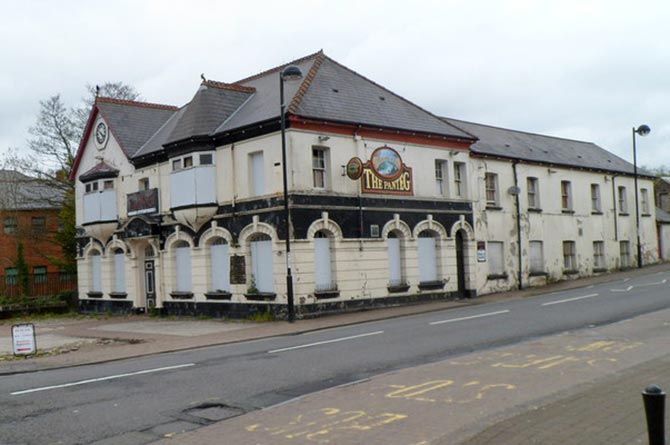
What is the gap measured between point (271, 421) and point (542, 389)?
13.0ft

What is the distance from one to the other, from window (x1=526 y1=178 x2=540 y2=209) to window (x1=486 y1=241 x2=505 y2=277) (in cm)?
386

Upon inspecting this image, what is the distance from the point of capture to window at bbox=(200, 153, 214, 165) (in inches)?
1024

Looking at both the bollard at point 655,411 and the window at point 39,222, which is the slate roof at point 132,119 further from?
the bollard at point 655,411

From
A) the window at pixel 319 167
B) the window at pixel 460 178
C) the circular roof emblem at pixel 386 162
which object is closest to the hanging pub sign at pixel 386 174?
the circular roof emblem at pixel 386 162

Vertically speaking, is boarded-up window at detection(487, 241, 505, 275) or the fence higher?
boarded-up window at detection(487, 241, 505, 275)

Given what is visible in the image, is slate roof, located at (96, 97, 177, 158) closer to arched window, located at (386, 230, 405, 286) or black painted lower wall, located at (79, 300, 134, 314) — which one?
black painted lower wall, located at (79, 300, 134, 314)

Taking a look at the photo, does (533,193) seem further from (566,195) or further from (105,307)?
(105,307)

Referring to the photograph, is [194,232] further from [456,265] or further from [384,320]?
[456,265]

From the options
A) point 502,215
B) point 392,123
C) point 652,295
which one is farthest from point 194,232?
point 652,295

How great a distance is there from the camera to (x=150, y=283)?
101 feet

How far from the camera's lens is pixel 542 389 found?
971 cm

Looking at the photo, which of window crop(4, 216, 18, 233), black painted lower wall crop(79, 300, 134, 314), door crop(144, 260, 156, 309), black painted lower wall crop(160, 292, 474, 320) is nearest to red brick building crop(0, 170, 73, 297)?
window crop(4, 216, 18, 233)

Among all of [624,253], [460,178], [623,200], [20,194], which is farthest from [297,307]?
[20,194]

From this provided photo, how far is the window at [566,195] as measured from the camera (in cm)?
3594
